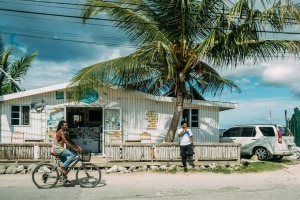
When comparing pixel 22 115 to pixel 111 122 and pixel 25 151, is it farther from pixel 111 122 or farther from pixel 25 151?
pixel 111 122

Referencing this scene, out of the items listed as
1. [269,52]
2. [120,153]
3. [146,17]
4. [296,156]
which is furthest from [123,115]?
[296,156]

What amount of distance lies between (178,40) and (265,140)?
20.1ft

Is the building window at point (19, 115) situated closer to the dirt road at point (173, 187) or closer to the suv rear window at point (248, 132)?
the dirt road at point (173, 187)

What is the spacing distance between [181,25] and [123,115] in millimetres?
4589

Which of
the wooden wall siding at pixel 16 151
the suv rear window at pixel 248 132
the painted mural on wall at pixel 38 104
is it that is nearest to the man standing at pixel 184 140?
the suv rear window at pixel 248 132

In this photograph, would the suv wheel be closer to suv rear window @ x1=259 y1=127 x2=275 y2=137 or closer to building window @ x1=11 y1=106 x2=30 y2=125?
suv rear window @ x1=259 y1=127 x2=275 y2=137

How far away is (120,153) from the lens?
1310 centimetres

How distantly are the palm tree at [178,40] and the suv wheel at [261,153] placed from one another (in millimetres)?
4459

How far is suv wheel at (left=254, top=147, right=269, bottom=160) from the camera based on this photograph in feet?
52.1

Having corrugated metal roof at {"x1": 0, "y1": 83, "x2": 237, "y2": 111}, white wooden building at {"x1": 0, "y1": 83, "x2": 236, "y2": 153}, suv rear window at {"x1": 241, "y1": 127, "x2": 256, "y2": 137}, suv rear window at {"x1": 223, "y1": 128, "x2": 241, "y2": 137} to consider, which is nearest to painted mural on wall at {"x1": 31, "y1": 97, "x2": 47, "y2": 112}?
white wooden building at {"x1": 0, "y1": 83, "x2": 236, "y2": 153}

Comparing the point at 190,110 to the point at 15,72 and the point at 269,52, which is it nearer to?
the point at 269,52

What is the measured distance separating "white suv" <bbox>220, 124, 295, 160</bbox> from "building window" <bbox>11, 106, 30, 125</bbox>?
9079 mm

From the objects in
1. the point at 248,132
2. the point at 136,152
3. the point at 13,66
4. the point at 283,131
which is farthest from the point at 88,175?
the point at 13,66

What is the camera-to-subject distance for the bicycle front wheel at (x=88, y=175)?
31.8 ft
